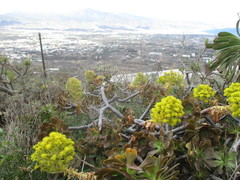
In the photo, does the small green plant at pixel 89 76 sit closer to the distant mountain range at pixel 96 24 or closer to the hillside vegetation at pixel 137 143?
the hillside vegetation at pixel 137 143

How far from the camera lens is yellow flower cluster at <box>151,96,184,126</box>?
1.99 metres

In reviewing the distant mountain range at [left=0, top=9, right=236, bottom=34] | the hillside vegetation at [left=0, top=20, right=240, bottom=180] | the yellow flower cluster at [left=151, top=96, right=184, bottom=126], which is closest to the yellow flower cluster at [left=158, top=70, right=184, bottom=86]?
the hillside vegetation at [left=0, top=20, right=240, bottom=180]

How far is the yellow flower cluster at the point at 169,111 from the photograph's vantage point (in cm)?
199

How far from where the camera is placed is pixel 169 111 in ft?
6.51

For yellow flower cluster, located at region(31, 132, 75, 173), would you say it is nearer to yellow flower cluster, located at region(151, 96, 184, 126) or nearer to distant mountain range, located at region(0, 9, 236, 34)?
yellow flower cluster, located at region(151, 96, 184, 126)

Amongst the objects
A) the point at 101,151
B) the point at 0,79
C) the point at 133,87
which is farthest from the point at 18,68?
the point at 101,151

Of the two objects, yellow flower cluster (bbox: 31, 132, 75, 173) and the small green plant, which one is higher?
yellow flower cluster (bbox: 31, 132, 75, 173)

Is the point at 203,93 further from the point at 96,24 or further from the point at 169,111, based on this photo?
the point at 96,24

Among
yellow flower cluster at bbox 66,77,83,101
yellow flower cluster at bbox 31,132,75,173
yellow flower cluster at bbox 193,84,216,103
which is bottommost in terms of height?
yellow flower cluster at bbox 66,77,83,101

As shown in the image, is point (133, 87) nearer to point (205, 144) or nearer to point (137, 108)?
point (137, 108)

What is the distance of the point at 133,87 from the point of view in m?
4.00

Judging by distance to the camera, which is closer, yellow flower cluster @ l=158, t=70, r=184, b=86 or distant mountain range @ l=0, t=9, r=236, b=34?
yellow flower cluster @ l=158, t=70, r=184, b=86

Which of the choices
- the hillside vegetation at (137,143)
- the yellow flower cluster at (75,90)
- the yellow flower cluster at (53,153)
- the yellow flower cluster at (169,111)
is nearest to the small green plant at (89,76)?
the yellow flower cluster at (75,90)

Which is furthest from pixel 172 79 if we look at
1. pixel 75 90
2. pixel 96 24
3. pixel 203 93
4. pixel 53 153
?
pixel 96 24
